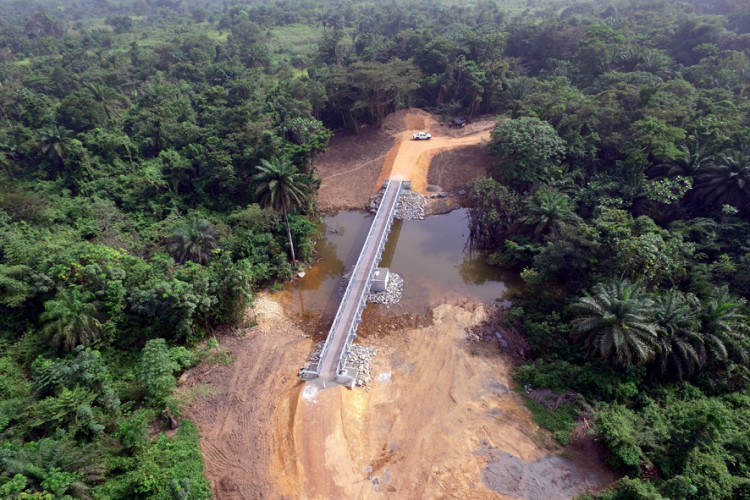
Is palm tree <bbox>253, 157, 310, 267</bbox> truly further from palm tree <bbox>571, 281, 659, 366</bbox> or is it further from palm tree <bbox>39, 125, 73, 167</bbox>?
palm tree <bbox>39, 125, 73, 167</bbox>

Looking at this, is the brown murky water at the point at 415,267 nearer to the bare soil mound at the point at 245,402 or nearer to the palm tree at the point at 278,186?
the bare soil mound at the point at 245,402

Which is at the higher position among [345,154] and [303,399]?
[345,154]

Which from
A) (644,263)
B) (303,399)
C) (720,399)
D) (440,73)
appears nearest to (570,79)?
(440,73)

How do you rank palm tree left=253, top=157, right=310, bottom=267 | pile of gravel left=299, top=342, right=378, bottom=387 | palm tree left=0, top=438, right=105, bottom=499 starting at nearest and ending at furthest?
palm tree left=0, top=438, right=105, bottom=499, pile of gravel left=299, top=342, right=378, bottom=387, palm tree left=253, top=157, right=310, bottom=267

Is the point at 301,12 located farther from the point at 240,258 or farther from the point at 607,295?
the point at 607,295

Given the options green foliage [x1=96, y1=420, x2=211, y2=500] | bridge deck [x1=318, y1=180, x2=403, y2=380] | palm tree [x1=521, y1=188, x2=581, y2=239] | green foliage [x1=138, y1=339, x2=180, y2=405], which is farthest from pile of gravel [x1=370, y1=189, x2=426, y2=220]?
Answer: green foliage [x1=96, y1=420, x2=211, y2=500]

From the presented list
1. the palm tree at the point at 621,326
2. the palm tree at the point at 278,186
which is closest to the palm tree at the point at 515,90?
the palm tree at the point at 278,186
